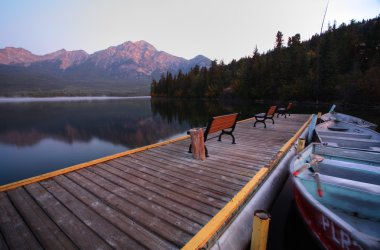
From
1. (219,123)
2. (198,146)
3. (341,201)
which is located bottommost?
(341,201)

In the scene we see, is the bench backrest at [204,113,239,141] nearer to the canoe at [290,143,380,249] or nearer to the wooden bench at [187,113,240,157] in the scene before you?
the wooden bench at [187,113,240,157]

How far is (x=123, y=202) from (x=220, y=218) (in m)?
1.82

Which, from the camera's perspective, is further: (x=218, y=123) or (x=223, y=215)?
(x=218, y=123)

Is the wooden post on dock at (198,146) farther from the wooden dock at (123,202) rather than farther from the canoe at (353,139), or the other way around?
the canoe at (353,139)

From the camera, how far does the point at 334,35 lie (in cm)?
6359

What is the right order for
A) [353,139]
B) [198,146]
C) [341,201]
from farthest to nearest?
[353,139]
[198,146]
[341,201]

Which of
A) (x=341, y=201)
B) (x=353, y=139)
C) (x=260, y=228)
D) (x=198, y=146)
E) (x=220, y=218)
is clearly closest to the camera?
(x=260, y=228)

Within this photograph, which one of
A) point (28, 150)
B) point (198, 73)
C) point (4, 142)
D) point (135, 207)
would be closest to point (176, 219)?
point (135, 207)

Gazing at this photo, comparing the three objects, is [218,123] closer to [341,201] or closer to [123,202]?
[341,201]

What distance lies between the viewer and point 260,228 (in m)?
2.76

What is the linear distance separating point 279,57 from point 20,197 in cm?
7503

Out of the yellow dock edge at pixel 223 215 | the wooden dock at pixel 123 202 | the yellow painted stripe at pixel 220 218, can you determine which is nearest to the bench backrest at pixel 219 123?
the wooden dock at pixel 123 202

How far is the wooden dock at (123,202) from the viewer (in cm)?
281

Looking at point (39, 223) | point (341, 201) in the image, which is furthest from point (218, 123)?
point (39, 223)
